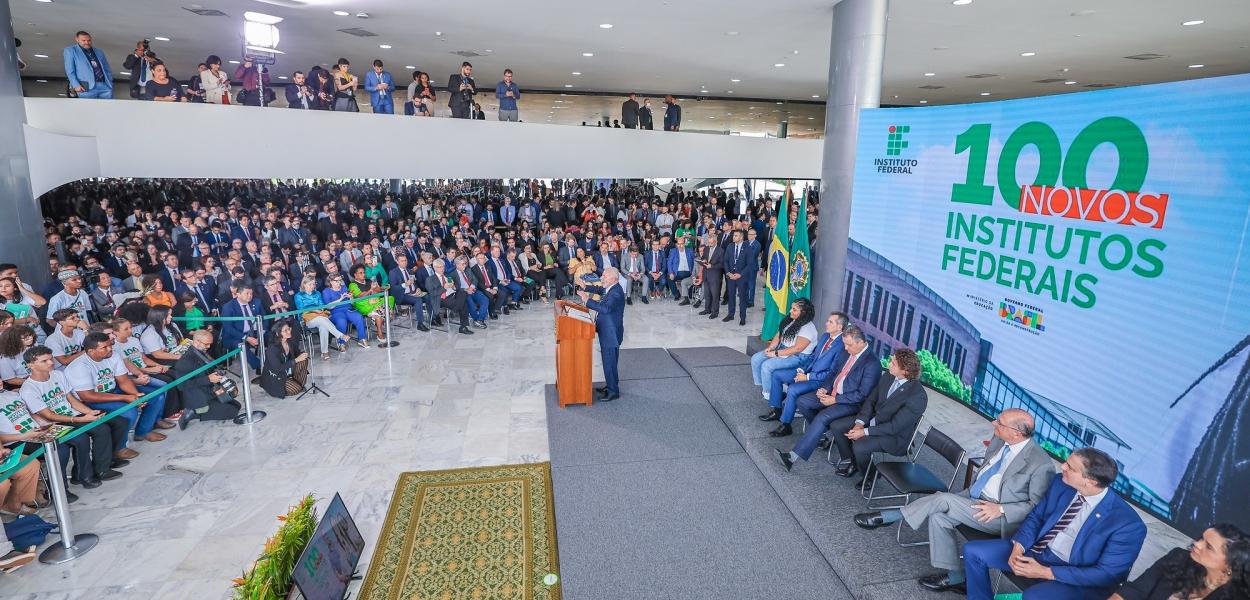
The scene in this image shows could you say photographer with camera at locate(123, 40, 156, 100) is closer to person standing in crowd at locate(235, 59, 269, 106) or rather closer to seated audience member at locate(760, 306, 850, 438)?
person standing in crowd at locate(235, 59, 269, 106)

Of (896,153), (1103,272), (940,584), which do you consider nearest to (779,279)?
(896,153)

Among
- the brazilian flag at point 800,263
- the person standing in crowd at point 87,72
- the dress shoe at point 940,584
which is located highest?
the person standing in crowd at point 87,72

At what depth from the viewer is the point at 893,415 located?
4.47 m

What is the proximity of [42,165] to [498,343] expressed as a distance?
6091 mm

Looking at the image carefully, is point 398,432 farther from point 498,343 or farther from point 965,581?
point 965,581

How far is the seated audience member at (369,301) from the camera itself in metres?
8.46

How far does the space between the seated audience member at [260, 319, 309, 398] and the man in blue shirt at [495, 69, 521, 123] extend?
724cm

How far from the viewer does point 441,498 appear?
15.6 feet

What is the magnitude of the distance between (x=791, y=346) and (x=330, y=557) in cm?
423

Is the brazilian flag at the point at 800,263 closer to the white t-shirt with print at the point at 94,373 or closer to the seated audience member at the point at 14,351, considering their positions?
the white t-shirt with print at the point at 94,373

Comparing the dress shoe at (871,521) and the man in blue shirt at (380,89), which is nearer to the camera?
the dress shoe at (871,521)

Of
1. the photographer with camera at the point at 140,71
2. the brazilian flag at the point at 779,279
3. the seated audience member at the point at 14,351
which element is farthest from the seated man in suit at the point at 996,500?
the photographer with camera at the point at 140,71

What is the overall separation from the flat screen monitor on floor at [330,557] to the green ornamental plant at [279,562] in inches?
3.9

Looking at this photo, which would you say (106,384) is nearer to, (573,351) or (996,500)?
(573,351)
